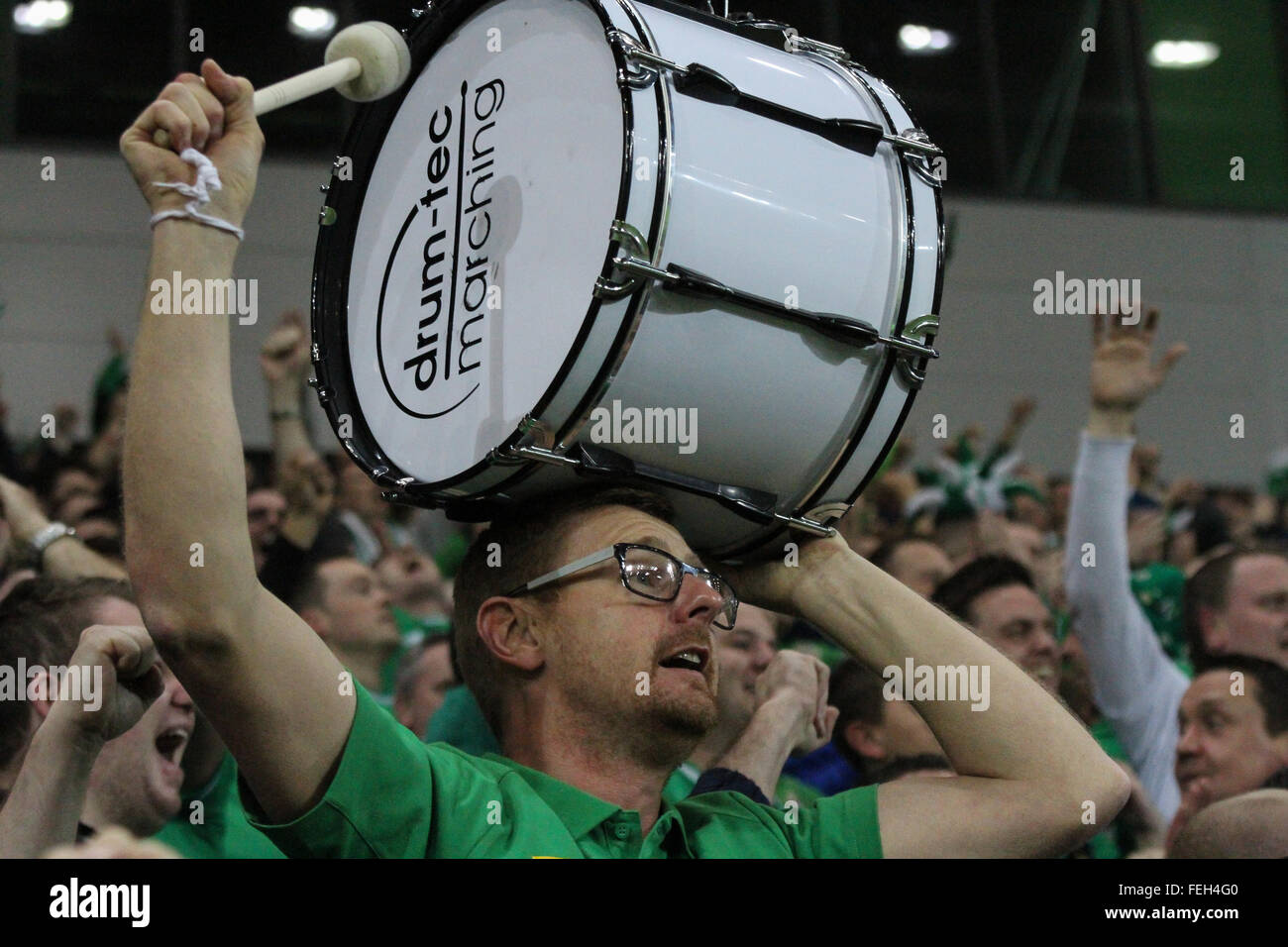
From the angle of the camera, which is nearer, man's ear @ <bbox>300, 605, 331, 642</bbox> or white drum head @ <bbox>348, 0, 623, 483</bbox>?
white drum head @ <bbox>348, 0, 623, 483</bbox>

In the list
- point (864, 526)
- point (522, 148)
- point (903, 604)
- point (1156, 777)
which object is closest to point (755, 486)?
point (903, 604)

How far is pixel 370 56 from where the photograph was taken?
193 centimetres

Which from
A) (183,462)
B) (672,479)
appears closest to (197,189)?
(183,462)

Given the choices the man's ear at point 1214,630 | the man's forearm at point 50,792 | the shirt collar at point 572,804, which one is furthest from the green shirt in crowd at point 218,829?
the man's ear at point 1214,630

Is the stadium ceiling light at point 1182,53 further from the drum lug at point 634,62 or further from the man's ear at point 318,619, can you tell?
the drum lug at point 634,62

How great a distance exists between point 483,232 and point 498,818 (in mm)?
726

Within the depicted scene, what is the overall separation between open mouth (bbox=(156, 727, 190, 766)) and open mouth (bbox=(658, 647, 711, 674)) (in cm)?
99

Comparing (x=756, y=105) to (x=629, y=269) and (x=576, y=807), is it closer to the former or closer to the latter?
(x=629, y=269)

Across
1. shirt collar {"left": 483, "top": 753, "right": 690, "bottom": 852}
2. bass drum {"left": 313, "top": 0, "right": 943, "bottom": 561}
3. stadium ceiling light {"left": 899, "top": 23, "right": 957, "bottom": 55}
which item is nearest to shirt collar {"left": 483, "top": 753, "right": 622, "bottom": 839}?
A: shirt collar {"left": 483, "top": 753, "right": 690, "bottom": 852}

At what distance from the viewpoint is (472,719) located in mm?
3049

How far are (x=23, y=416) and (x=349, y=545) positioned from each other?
3882 mm

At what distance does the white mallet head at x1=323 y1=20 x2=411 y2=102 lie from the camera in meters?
1.92

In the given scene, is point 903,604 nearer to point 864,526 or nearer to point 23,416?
point 864,526

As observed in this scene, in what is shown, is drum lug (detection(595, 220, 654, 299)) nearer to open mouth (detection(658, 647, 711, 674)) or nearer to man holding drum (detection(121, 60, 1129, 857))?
man holding drum (detection(121, 60, 1129, 857))
